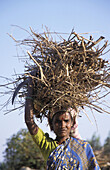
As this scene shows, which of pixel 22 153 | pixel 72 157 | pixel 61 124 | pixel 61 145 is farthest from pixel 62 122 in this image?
pixel 22 153

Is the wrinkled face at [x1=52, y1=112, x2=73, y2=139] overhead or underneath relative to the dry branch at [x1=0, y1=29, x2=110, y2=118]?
underneath

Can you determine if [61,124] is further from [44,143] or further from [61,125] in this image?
[44,143]

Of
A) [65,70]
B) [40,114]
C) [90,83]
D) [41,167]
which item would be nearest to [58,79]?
[65,70]

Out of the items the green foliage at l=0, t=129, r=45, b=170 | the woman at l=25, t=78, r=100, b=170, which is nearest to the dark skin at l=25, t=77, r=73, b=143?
the woman at l=25, t=78, r=100, b=170

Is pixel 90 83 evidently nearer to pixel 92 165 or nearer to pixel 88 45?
pixel 88 45

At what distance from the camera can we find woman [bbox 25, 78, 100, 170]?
280 cm

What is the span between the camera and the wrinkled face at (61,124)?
116 inches

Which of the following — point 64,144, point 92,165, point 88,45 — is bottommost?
point 92,165

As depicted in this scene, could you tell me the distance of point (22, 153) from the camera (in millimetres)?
11555

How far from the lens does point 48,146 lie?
287cm

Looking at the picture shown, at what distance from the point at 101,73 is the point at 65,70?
45cm

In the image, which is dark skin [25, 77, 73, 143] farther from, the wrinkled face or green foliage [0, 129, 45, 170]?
green foliage [0, 129, 45, 170]

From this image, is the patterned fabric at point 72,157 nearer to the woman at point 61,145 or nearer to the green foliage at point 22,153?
the woman at point 61,145

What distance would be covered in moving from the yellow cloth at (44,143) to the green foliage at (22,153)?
8.73 m
